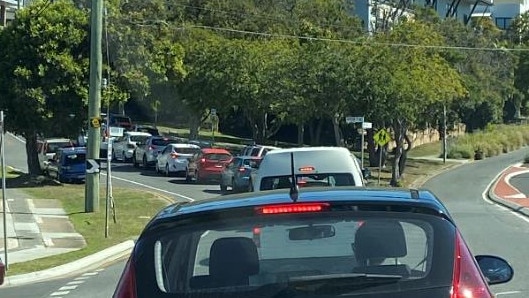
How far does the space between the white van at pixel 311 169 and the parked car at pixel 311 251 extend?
34.2 ft

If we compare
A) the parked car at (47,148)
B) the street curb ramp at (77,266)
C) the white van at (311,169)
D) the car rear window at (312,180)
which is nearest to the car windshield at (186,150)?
the parked car at (47,148)

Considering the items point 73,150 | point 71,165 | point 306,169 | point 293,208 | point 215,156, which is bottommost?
point 71,165

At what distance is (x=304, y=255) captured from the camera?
4.97 m

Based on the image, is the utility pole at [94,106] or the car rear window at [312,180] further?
the utility pole at [94,106]

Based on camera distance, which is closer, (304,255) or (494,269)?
(304,255)

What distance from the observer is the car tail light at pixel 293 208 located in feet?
15.7

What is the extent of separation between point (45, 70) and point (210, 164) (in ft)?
28.4

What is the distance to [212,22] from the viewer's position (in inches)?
2953

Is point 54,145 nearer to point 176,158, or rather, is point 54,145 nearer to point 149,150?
point 149,150

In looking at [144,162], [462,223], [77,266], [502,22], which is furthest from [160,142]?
[502,22]

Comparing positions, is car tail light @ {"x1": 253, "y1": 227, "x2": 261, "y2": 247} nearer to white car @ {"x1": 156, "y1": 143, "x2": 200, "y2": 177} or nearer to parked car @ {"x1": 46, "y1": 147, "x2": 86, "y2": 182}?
parked car @ {"x1": 46, "y1": 147, "x2": 86, "y2": 182}

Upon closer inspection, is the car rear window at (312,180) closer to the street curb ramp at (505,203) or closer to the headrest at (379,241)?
the headrest at (379,241)

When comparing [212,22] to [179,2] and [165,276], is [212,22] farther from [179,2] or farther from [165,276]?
[165,276]

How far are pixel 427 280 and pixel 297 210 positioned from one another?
71cm
